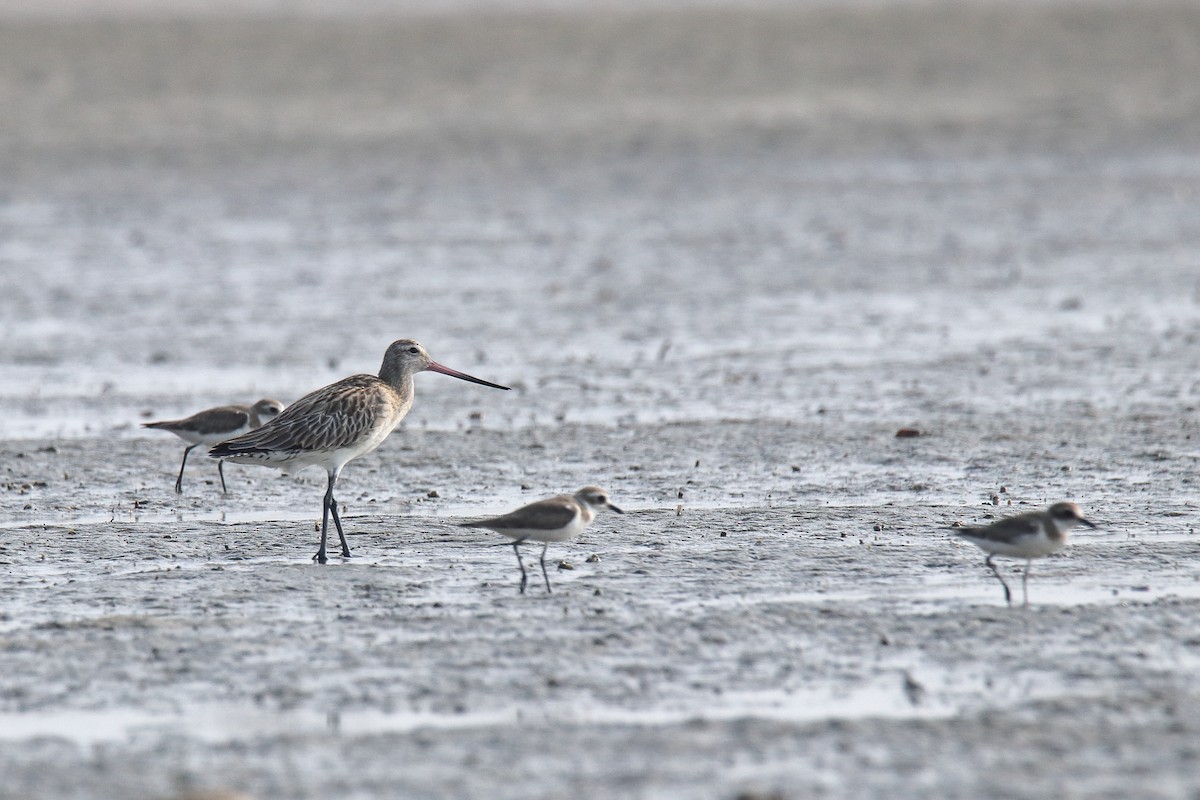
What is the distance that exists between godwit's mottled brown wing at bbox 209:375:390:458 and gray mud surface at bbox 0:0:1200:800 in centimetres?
47

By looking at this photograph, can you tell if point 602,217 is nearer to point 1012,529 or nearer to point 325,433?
point 325,433

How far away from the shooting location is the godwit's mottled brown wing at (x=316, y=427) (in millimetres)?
9305

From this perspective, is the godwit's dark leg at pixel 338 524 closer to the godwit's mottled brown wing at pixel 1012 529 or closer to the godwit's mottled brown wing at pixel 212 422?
the godwit's mottled brown wing at pixel 212 422

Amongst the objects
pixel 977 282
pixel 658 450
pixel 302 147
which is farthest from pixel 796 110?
pixel 658 450

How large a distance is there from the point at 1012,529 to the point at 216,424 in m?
4.96

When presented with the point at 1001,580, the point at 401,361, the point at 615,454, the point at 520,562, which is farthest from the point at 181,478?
the point at 1001,580

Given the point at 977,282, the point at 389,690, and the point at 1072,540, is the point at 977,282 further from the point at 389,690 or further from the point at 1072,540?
the point at 389,690

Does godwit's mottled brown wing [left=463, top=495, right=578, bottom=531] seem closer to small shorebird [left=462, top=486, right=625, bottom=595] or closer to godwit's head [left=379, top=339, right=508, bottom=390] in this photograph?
small shorebird [left=462, top=486, right=625, bottom=595]

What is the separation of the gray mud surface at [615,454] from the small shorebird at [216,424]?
0.29m

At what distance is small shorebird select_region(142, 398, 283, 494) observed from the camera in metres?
10.7

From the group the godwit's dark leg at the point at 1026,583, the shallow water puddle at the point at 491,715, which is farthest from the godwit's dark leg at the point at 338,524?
the godwit's dark leg at the point at 1026,583

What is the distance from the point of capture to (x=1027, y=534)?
7949mm

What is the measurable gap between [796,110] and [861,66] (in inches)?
220

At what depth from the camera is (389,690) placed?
6.81 meters
